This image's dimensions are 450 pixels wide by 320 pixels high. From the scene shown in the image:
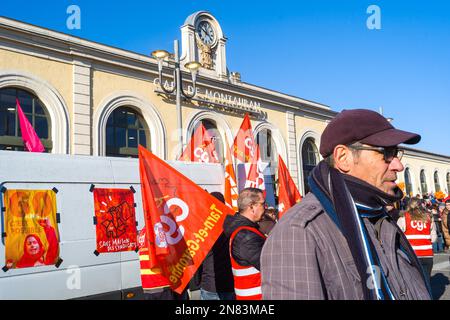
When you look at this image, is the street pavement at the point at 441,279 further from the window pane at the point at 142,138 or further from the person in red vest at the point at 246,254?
the window pane at the point at 142,138

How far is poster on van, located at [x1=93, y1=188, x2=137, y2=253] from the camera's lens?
652 cm

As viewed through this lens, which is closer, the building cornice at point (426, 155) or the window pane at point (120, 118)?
the window pane at point (120, 118)

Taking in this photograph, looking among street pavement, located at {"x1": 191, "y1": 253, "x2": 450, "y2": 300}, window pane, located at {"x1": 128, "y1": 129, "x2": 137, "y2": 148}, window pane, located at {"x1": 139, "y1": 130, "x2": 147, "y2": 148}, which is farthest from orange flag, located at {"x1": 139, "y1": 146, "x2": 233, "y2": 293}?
window pane, located at {"x1": 139, "y1": 130, "x2": 147, "y2": 148}

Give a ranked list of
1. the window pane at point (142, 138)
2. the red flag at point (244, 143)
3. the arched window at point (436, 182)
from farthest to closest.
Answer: the arched window at point (436, 182) < the window pane at point (142, 138) < the red flag at point (244, 143)

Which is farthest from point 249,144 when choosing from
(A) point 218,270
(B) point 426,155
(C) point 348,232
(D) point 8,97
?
(B) point 426,155

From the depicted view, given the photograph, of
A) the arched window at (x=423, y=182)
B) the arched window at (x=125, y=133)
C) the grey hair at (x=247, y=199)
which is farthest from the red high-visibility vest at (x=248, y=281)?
→ the arched window at (x=423, y=182)

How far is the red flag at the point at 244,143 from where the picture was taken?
1092cm

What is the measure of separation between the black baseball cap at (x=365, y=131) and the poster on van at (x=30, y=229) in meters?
5.01

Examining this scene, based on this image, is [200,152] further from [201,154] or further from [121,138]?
[121,138]

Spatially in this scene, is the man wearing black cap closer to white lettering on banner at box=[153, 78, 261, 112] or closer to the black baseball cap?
the black baseball cap

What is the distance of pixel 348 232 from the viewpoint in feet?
5.31

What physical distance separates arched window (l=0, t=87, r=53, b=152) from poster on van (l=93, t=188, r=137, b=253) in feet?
26.3

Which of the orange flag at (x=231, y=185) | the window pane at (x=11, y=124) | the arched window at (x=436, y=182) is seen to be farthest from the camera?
the arched window at (x=436, y=182)
